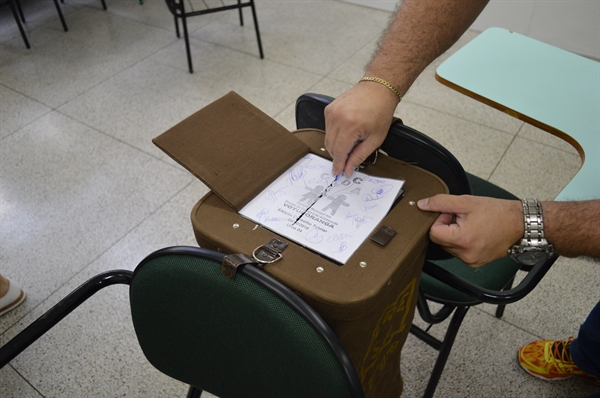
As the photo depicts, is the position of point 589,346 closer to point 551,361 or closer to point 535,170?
point 551,361

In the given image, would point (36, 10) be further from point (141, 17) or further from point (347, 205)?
point (347, 205)

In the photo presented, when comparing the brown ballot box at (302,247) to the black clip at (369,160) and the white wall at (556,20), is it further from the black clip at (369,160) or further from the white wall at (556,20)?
the white wall at (556,20)

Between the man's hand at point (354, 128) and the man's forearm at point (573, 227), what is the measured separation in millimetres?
313

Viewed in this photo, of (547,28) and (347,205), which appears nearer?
(347,205)

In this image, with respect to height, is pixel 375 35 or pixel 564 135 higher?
pixel 564 135

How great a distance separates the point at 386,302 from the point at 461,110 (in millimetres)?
2016

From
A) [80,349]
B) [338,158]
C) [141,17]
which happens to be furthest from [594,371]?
[141,17]

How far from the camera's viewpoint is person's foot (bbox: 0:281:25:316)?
61.7 inches

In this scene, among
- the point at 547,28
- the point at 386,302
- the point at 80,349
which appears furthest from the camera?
the point at 547,28

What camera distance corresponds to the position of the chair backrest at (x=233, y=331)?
58 centimetres

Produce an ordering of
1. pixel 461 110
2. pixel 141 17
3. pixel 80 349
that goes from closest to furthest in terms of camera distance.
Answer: pixel 80 349 < pixel 461 110 < pixel 141 17

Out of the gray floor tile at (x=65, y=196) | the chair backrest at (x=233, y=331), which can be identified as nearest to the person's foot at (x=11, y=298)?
the gray floor tile at (x=65, y=196)

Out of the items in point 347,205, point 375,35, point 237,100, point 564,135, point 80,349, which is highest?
point 237,100

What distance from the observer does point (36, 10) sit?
3611mm
